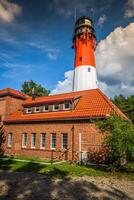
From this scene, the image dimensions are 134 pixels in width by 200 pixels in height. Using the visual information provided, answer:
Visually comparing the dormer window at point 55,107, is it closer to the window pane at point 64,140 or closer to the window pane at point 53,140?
the window pane at point 53,140

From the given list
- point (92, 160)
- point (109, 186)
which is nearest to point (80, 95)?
point (92, 160)

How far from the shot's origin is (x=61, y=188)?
1088 centimetres

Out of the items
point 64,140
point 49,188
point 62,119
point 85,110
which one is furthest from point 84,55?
point 49,188

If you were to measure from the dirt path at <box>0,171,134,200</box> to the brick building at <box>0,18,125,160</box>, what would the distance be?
689 cm

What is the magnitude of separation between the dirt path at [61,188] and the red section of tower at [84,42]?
73.3 feet

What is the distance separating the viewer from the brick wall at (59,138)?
20.7m

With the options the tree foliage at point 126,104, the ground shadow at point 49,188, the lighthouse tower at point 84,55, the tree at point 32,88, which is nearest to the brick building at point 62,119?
the lighthouse tower at point 84,55

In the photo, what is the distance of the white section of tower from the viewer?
105 ft

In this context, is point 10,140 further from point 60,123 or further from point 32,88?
point 32,88

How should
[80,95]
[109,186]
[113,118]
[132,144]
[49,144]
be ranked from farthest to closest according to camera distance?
[80,95], [49,144], [113,118], [132,144], [109,186]

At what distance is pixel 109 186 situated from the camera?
11.4m

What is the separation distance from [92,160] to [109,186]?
27.6 feet

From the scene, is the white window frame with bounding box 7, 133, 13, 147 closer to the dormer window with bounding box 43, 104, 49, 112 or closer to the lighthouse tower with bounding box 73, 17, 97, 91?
the dormer window with bounding box 43, 104, 49, 112

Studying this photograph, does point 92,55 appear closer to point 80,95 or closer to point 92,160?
point 80,95
